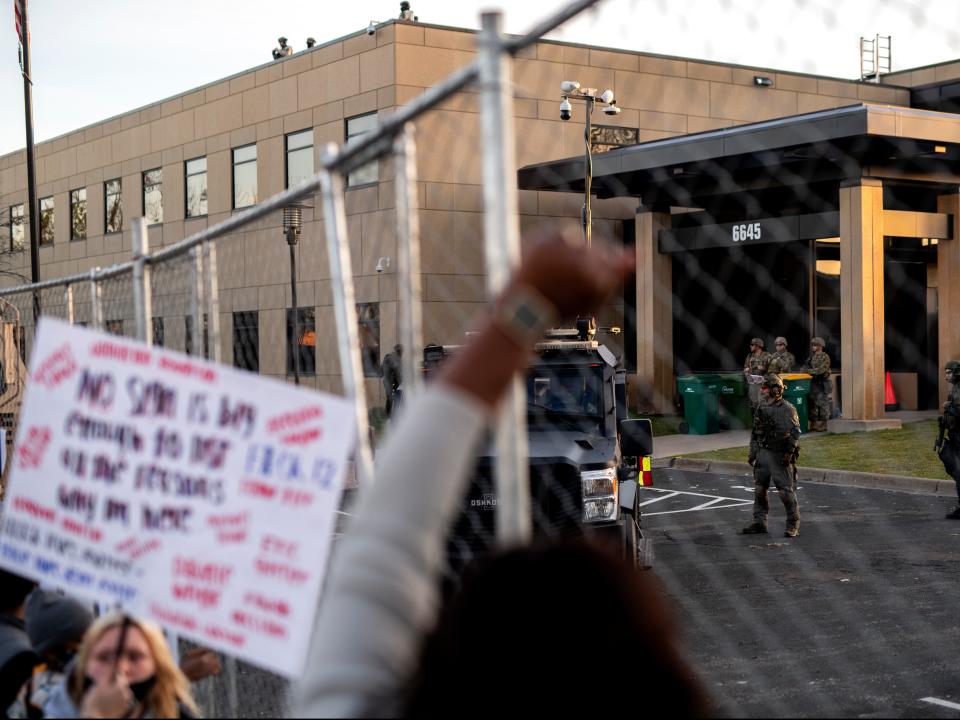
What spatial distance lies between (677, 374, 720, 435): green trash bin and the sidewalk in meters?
0.25

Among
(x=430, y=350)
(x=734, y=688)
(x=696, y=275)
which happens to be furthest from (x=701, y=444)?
(x=734, y=688)

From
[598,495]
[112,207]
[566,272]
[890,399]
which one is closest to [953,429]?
[598,495]

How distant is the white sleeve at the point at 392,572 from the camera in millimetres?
A: 1731

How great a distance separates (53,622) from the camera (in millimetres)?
3857

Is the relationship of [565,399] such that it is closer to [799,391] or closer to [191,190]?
[799,391]

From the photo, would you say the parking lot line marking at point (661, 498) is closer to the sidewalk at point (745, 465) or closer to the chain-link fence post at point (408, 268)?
the sidewalk at point (745, 465)

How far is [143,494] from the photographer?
10.1ft

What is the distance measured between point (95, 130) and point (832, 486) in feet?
105

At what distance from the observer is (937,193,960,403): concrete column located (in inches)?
938

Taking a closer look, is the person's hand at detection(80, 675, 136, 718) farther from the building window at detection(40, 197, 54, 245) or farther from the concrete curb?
the building window at detection(40, 197, 54, 245)

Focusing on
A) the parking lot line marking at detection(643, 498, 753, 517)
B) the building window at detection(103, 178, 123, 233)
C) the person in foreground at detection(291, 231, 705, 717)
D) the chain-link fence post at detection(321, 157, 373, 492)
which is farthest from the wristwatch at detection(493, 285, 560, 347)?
the building window at detection(103, 178, 123, 233)

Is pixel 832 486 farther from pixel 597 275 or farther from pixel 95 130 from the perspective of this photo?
pixel 95 130

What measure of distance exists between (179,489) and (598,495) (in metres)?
6.37

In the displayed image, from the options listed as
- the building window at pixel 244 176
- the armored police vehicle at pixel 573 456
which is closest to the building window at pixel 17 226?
the building window at pixel 244 176
